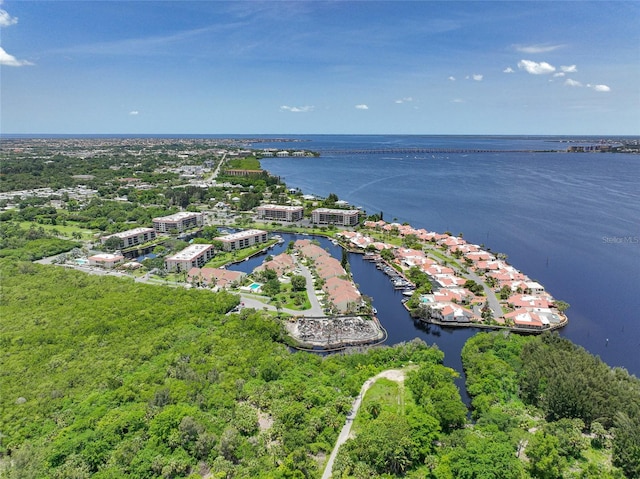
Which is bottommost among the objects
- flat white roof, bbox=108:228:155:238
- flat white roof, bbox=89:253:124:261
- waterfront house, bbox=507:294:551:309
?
waterfront house, bbox=507:294:551:309

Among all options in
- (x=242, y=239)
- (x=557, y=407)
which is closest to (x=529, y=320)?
(x=557, y=407)

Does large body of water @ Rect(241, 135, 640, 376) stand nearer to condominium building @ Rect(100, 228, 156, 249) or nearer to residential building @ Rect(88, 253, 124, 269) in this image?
residential building @ Rect(88, 253, 124, 269)

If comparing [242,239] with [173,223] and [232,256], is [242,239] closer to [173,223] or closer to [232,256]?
[232,256]

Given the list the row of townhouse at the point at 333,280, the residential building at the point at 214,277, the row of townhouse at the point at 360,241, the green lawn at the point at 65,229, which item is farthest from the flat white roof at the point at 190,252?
the row of townhouse at the point at 360,241

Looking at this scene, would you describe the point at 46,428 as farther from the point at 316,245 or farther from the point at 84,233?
the point at 84,233

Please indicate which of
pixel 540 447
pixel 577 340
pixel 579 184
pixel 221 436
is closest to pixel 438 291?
pixel 577 340

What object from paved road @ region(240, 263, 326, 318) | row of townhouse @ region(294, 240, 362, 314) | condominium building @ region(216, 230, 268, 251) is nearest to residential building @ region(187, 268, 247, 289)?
paved road @ region(240, 263, 326, 318)

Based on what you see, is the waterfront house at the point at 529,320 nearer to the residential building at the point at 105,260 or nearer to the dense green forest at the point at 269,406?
the dense green forest at the point at 269,406

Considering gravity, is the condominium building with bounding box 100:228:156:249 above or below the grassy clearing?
above
